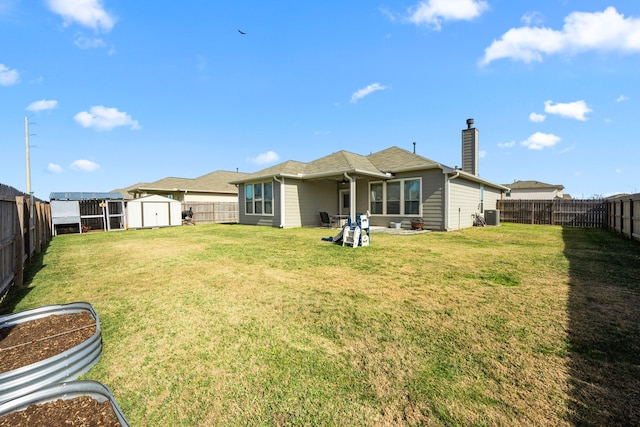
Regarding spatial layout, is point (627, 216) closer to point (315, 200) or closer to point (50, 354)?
point (315, 200)

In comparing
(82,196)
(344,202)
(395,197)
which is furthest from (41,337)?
(82,196)

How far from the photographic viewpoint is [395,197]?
13.2m

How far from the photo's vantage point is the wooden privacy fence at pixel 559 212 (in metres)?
15.2

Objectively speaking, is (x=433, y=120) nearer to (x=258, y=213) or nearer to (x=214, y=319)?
(x=258, y=213)

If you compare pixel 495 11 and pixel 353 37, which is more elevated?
pixel 353 37

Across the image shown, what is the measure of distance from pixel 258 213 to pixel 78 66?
10.5m

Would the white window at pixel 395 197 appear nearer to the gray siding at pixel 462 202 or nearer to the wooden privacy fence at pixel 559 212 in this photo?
the gray siding at pixel 462 202

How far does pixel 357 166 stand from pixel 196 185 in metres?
16.9

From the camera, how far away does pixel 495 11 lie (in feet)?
27.0

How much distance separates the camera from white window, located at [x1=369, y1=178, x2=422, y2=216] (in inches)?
491

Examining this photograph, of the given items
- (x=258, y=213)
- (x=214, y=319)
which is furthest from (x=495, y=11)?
(x=258, y=213)

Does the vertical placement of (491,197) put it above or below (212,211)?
above

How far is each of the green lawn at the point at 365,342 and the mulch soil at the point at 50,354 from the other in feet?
0.54

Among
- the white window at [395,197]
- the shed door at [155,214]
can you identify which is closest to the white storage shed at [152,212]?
the shed door at [155,214]
